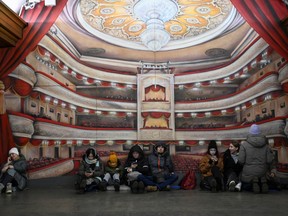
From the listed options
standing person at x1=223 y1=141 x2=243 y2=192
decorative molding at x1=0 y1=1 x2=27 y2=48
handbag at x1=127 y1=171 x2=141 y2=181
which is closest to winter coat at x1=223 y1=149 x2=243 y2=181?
standing person at x1=223 y1=141 x2=243 y2=192

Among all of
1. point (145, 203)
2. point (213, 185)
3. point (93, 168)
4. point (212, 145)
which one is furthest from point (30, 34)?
point (213, 185)

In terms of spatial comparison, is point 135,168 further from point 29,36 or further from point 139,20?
point 29,36

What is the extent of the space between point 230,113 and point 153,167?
176 cm

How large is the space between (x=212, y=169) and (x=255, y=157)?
27.6 inches

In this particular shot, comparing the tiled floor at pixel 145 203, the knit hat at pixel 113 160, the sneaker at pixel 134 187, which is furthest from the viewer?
the knit hat at pixel 113 160

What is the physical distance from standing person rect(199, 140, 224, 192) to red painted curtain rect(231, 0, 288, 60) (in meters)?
2.00

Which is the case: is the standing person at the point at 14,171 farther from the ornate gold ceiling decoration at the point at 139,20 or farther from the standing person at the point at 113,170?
the ornate gold ceiling decoration at the point at 139,20

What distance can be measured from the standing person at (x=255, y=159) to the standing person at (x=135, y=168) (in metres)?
1.60

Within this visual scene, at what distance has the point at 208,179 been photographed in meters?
4.92

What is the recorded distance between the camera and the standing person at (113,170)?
518 cm

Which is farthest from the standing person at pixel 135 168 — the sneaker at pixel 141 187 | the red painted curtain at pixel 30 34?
the red painted curtain at pixel 30 34

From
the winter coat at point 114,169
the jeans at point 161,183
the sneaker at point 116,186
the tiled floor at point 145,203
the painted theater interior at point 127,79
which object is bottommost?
the tiled floor at point 145,203

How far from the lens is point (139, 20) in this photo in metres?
5.63

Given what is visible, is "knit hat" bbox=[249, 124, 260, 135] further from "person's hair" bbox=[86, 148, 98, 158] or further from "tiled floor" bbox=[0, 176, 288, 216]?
"person's hair" bbox=[86, 148, 98, 158]
